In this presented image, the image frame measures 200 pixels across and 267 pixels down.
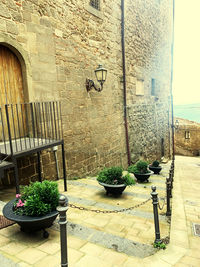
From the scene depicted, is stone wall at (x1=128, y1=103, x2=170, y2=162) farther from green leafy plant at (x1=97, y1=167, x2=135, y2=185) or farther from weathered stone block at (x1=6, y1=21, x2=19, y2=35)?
weathered stone block at (x1=6, y1=21, x2=19, y2=35)

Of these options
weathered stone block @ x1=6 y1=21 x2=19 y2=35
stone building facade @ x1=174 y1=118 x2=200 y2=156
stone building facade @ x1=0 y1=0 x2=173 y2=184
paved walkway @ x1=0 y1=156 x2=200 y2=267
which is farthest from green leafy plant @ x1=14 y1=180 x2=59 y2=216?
stone building facade @ x1=174 y1=118 x2=200 y2=156

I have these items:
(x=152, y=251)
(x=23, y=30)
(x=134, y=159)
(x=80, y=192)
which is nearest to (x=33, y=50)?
(x=23, y=30)

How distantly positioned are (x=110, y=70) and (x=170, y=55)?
34.6 ft

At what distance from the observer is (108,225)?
3.36m

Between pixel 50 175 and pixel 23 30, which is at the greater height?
pixel 23 30

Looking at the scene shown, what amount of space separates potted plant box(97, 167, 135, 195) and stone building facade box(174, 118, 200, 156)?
18.1 metres

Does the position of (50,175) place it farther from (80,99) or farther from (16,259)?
(16,259)

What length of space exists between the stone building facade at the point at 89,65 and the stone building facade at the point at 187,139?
10.1 meters

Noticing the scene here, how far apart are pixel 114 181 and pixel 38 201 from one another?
7.57 ft

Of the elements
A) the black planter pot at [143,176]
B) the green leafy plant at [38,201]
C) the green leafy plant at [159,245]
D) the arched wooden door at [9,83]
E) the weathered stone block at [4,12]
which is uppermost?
the weathered stone block at [4,12]

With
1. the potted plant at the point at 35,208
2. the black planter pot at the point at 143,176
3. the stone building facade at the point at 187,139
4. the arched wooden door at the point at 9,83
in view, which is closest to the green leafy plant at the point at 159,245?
the potted plant at the point at 35,208

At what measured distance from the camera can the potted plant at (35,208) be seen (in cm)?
264

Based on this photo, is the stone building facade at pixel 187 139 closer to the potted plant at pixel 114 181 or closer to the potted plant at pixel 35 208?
the potted plant at pixel 114 181

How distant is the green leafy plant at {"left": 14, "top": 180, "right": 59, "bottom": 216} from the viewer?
2691 millimetres
